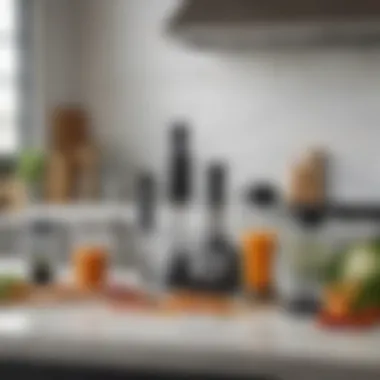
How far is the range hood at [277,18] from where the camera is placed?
1.87 metres

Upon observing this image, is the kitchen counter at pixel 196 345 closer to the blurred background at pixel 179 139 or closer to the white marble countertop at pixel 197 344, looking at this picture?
the white marble countertop at pixel 197 344

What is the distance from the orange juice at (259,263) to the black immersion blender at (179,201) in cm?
14

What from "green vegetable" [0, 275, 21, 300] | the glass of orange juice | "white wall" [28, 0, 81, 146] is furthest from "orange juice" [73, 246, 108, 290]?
"white wall" [28, 0, 81, 146]

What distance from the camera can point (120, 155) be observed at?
A: 2449mm

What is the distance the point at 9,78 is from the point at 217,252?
2.89ft

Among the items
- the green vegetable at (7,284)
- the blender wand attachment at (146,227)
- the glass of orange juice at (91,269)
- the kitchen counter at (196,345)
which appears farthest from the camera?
the blender wand attachment at (146,227)

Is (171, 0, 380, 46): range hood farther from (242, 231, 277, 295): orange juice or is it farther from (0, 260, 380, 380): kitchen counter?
(0, 260, 380, 380): kitchen counter

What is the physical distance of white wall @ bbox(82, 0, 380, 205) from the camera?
7.33 ft

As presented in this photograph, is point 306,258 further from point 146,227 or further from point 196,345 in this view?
point 146,227

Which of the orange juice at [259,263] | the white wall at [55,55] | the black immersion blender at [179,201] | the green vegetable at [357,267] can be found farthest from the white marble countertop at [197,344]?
the white wall at [55,55]

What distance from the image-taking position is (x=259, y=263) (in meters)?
1.90

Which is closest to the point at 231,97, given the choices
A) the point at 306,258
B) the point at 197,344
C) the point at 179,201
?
the point at 179,201

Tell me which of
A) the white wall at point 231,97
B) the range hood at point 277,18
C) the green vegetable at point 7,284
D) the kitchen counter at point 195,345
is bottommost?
the kitchen counter at point 195,345

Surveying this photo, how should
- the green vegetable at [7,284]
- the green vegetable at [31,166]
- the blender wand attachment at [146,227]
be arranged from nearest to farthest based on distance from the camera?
1. the green vegetable at [7,284]
2. the blender wand attachment at [146,227]
3. the green vegetable at [31,166]
